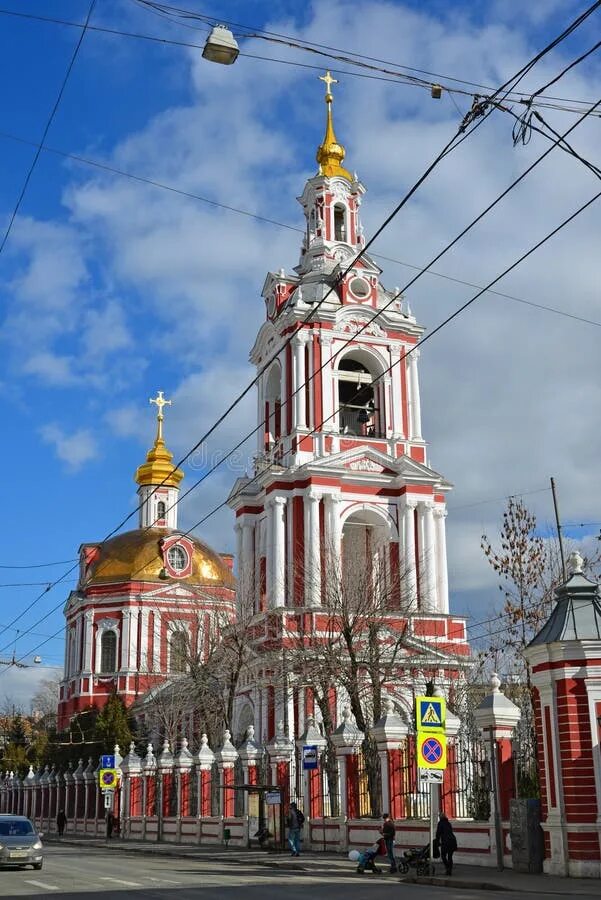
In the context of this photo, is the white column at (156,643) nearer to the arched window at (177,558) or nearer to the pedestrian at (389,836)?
the arched window at (177,558)

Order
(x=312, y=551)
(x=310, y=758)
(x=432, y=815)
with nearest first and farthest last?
(x=432, y=815) → (x=310, y=758) → (x=312, y=551)

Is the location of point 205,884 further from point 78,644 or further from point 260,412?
point 78,644

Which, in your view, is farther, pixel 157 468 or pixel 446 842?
pixel 157 468

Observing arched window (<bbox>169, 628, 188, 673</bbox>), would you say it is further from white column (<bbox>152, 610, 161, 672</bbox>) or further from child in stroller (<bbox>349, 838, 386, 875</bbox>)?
child in stroller (<bbox>349, 838, 386, 875</bbox>)

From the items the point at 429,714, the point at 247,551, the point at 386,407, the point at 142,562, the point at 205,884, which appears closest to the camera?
the point at 205,884

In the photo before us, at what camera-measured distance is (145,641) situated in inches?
2645

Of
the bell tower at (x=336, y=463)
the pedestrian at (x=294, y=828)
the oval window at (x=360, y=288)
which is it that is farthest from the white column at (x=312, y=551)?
the pedestrian at (x=294, y=828)

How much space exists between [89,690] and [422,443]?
32.0 meters

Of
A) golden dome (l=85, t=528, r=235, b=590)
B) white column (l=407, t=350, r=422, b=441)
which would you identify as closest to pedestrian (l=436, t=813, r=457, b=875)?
white column (l=407, t=350, r=422, b=441)

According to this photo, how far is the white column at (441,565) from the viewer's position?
4206 centimetres

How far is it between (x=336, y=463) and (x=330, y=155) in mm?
16455

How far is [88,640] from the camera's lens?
67.5 m

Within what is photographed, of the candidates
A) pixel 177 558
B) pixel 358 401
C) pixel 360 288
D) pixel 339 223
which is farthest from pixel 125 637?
pixel 360 288

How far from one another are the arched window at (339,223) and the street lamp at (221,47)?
37261mm
